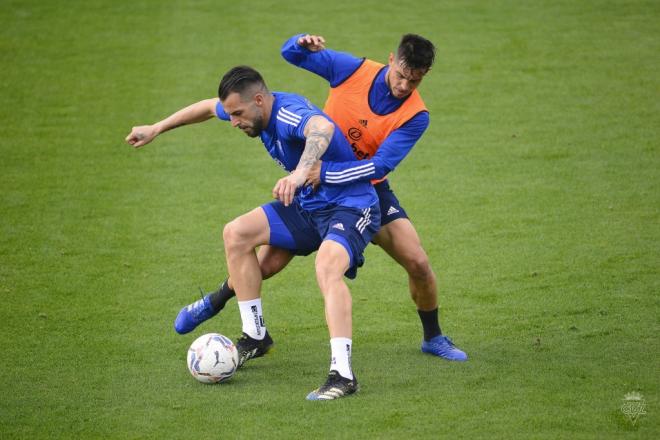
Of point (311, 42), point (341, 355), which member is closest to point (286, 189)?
point (341, 355)

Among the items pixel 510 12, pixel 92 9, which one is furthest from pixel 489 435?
pixel 92 9

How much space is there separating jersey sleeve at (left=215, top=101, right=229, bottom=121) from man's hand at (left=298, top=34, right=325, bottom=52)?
798 millimetres

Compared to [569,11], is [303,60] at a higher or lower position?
higher

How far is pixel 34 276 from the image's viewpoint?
9094 mm

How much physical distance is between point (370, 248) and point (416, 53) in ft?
12.9

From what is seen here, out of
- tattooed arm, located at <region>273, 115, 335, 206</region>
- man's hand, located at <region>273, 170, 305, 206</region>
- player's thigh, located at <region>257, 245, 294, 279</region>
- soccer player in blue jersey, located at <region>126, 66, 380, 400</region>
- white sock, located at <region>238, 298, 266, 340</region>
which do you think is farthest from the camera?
player's thigh, located at <region>257, 245, 294, 279</region>

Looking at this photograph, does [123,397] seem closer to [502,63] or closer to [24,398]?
[24,398]

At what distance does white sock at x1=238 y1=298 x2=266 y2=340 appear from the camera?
23.4 ft

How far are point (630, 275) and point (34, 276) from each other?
5797 millimetres

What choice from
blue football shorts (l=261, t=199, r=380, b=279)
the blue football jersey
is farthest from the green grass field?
the blue football jersey

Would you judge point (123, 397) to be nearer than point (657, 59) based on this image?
Yes

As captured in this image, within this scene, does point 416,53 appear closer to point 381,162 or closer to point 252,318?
point 381,162

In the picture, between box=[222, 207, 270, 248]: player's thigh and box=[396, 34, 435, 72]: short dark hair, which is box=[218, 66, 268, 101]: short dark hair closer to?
box=[222, 207, 270, 248]: player's thigh

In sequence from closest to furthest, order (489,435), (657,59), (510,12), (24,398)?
(489,435) → (24,398) → (657,59) → (510,12)
